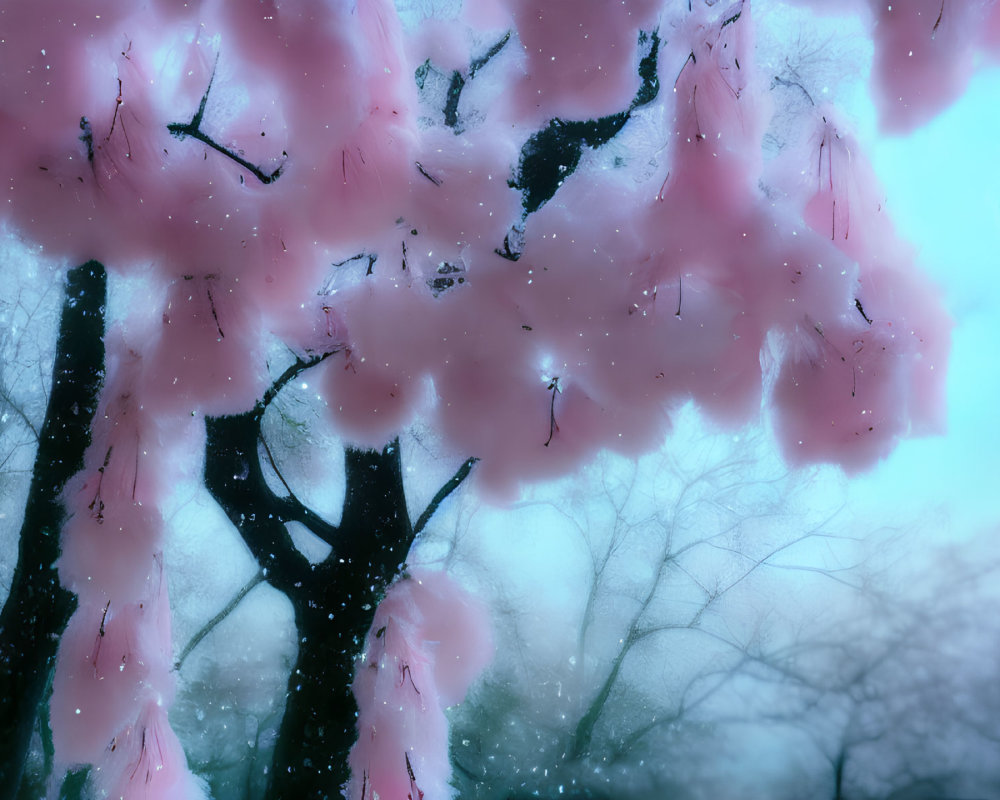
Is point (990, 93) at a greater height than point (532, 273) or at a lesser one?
greater

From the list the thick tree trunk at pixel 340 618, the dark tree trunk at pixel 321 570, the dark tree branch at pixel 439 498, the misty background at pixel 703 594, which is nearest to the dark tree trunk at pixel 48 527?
the misty background at pixel 703 594

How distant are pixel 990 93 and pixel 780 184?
61cm

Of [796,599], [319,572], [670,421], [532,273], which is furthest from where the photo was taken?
[796,599]

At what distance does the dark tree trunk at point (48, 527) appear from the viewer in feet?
4.09

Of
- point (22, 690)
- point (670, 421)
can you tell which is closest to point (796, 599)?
point (670, 421)

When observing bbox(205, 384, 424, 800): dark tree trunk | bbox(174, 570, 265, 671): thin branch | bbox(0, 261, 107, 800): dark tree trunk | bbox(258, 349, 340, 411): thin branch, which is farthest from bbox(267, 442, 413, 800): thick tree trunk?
bbox(0, 261, 107, 800): dark tree trunk

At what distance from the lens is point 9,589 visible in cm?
138

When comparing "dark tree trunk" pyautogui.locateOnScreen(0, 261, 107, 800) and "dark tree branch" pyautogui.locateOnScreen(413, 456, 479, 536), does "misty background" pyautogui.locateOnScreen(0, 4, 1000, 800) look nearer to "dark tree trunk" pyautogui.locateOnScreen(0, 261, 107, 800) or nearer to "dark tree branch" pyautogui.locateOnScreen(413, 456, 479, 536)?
"dark tree branch" pyautogui.locateOnScreen(413, 456, 479, 536)

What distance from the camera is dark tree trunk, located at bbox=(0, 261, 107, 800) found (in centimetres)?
125

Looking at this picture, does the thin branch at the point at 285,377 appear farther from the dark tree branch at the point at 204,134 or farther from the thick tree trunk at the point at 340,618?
the dark tree branch at the point at 204,134

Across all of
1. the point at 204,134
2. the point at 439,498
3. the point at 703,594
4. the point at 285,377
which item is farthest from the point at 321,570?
the point at 703,594

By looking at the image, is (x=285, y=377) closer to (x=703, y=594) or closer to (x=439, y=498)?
(x=439, y=498)

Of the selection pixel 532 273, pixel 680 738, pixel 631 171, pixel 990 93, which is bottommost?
pixel 680 738

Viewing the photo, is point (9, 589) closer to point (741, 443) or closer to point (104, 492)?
point (104, 492)
